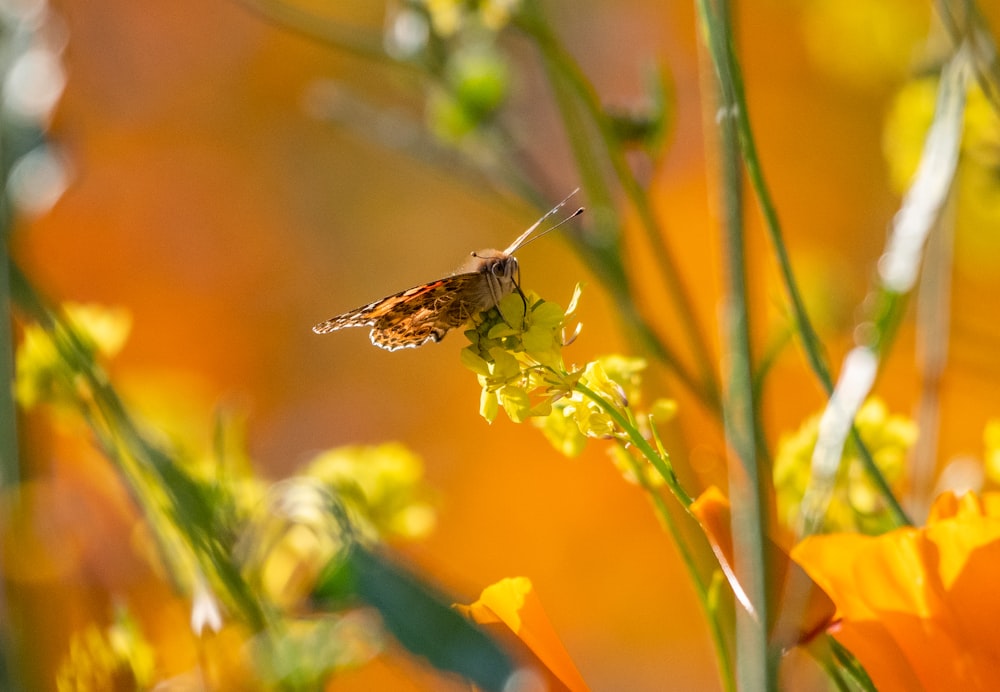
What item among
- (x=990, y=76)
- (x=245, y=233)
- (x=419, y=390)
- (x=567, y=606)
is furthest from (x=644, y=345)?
(x=245, y=233)

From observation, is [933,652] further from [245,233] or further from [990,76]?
[245,233]

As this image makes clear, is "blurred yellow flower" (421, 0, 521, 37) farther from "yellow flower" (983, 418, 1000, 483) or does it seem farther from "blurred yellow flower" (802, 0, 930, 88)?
"blurred yellow flower" (802, 0, 930, 88)

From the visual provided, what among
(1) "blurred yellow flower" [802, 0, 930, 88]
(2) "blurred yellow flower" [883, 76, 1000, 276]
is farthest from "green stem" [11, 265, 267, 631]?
(1) "blurred yellow flower" [802, 0, 930, 88]

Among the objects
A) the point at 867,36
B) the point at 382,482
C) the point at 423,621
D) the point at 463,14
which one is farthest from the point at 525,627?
the point at 867,36

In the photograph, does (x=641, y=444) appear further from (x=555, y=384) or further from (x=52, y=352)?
(x=52, y=352)

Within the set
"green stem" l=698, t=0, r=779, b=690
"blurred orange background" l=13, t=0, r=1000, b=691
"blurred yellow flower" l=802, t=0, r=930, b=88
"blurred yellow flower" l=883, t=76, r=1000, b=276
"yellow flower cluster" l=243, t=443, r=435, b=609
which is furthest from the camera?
"blurred orange background" l=13, t=0, r=1000, b=691

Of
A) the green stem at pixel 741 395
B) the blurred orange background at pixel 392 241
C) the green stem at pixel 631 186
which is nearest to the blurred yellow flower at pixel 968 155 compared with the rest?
the green stem at pixel 631 186
